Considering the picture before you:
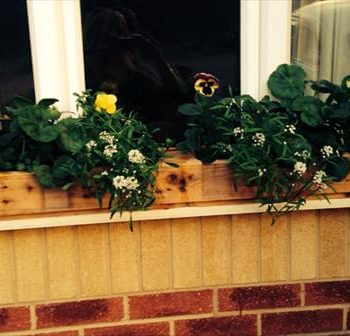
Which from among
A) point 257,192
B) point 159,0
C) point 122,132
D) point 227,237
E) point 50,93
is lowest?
point 227,237

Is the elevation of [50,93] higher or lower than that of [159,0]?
lower

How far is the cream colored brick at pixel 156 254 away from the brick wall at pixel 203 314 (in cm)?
6

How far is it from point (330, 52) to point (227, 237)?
92cm

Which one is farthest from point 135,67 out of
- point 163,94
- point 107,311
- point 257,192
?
point 107,311

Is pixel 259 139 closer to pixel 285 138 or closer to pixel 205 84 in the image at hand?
pixel 285 138

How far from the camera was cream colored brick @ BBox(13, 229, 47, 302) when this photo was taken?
2332mm

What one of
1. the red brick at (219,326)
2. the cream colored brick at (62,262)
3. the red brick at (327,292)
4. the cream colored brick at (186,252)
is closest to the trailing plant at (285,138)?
the cream colored brick at (186,252)

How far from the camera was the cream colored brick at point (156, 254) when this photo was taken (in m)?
2.39

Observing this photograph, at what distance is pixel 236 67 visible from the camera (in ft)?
8.30

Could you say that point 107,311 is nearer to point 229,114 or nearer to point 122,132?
point 122,132

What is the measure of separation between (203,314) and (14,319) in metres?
0.78

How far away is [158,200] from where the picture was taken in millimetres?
2297

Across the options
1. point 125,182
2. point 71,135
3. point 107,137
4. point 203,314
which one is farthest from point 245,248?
point 71,135

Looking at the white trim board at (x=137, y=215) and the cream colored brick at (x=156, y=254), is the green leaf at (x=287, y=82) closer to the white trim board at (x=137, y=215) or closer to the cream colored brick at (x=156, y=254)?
the white trim board at (x=137, y=215)
